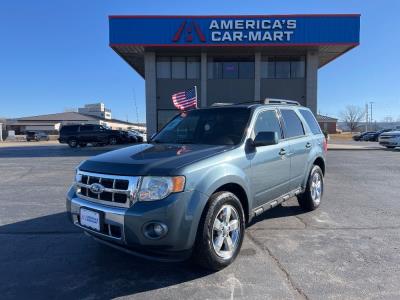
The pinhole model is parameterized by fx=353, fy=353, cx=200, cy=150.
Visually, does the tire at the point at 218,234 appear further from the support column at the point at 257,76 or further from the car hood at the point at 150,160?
the support column at the point at 257,76

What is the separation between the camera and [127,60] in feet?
100

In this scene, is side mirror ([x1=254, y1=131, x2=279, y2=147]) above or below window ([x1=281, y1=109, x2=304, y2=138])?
below

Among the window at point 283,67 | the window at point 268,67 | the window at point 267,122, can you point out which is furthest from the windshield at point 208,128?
the window at point 283,67

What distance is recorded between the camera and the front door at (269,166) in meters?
4.62

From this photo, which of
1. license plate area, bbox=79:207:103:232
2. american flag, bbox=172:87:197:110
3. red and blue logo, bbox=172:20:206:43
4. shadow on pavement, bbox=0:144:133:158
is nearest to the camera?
license plate area, bbox=79:207:103:232

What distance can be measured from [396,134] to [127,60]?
72.5 ft

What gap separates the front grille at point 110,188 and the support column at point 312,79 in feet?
83.0

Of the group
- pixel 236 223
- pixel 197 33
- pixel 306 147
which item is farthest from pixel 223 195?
pixel 197 33

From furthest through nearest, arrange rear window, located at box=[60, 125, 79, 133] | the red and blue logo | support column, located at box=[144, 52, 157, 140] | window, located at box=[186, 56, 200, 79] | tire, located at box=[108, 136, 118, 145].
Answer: tire, located at box=[108, 136, 118, 145]
rear window, located at box=[60, 125, 79, 133]
window, located at box=[186, 56, 200, 79]
support column, located at box=[144, 52, 157, 140]
the red and blue logo

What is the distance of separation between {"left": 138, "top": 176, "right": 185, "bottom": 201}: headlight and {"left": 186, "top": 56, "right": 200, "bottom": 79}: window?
2511 cm

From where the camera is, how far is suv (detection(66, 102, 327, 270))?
3.42 m

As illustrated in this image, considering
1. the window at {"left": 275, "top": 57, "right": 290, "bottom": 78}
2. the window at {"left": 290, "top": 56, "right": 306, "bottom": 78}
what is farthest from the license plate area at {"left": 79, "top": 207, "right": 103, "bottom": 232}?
the window at {"left": 290, "top": 56, "right": 306, "bottom": 78}

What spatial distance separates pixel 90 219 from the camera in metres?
3.77

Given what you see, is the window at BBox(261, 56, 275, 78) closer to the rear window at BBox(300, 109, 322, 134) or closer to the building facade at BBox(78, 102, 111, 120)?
the rear window at BBox(300, 109, 322, 134)
